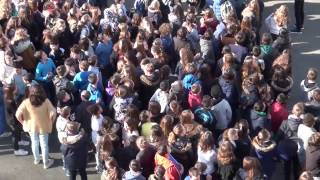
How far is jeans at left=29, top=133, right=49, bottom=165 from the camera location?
36.9 ft

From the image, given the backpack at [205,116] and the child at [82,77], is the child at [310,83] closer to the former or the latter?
the backpack at [205,116]

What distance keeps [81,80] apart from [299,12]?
23.7 ft

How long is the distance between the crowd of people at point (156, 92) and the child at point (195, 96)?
0.06 ft

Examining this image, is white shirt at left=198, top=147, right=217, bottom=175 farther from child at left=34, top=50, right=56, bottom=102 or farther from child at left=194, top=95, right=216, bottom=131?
child at left=34, top=50, right=56, bottom=102

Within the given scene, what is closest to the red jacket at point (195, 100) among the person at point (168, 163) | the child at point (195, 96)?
the child at point (195, 96)

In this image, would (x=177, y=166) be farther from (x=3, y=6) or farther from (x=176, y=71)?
(x=3, y=6)

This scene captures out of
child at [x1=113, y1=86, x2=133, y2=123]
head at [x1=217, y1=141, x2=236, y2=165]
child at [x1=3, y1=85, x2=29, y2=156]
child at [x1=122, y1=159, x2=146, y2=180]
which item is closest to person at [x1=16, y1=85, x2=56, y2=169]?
child at [x1=3, y1=85, x2=29, y2=156]

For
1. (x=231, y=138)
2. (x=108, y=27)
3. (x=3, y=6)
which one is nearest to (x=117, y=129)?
(x=231, y=138)

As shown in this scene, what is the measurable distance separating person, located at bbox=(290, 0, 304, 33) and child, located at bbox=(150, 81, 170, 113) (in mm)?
6684

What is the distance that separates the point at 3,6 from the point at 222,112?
5653 mm

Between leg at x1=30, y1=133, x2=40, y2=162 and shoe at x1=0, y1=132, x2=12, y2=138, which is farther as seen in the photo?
shoe at x1=0, y1=132, x2=12, y2=138

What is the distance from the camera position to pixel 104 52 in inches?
500

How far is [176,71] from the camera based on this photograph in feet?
40.3

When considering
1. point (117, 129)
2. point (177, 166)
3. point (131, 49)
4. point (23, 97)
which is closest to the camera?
point (177, 166)
